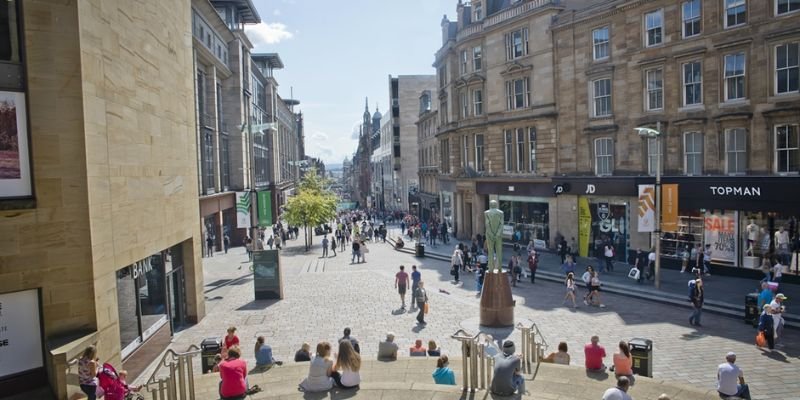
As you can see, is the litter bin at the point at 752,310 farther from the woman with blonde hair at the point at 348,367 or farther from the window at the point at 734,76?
the woman with blonde hair at the point at 348,367

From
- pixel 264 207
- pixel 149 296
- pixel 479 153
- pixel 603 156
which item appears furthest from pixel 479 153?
pixel 149 296

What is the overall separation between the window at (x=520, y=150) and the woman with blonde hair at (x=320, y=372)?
27.8 metres

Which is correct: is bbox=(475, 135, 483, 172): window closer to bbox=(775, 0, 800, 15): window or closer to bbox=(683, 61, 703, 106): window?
bbox=(683, 61, 703, 106): window

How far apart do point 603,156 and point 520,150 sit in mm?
6537

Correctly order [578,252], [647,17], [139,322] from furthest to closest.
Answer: [578,252] < [647,17] < [139,322]

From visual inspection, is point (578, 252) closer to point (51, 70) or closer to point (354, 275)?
point (354, 275)

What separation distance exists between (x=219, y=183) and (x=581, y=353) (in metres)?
29.7

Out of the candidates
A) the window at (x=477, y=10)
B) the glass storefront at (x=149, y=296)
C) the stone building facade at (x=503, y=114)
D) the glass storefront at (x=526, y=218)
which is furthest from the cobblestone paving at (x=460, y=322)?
the window at (x=477, y=10)

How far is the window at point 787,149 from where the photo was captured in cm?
2281

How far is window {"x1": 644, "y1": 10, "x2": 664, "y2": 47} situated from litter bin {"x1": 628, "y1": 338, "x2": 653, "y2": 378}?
785 inches

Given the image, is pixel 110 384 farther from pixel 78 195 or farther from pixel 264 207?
pixel 264 207

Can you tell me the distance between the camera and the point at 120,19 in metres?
13.5

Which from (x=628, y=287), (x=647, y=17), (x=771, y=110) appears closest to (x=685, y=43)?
(x=647, y=17)

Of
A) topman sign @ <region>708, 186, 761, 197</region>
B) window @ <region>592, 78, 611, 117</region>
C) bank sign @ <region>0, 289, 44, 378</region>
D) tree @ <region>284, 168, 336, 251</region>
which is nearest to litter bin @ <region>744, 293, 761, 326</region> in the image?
topman sign @ <region>708, 186, 761, 197</region>
